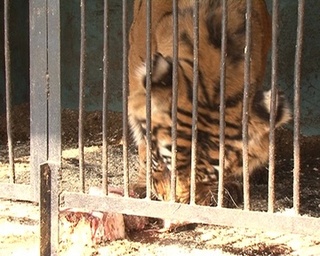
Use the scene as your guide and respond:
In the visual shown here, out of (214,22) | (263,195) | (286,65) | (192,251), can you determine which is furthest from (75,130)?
(192,251)

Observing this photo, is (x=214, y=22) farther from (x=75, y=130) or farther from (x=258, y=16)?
(x=75, y=130)

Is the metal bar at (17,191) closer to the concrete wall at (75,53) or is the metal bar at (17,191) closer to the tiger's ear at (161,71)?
the tiger's ear at (161,71)

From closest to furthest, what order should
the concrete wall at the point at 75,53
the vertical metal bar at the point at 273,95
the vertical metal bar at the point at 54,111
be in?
the vertical metal bar at the point at 273,95 → the vertical metal bar at the point at 54,111 → the concrete wall at the point at 75,53

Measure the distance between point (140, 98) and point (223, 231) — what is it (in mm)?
710

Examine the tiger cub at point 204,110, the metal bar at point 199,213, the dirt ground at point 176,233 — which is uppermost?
the tiger cub at point 204,110

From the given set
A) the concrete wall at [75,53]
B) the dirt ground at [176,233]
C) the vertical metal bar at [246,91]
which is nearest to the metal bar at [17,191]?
the dirt ground at [176,233]

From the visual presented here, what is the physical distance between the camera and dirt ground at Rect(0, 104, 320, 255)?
8.18ft

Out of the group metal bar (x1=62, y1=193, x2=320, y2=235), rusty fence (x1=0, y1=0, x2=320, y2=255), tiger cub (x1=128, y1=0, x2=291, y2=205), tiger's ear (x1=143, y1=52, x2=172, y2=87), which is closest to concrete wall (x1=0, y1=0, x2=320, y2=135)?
tiger cub (x1=128, y1=0, x2=291, y2=205)

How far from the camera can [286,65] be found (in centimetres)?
492

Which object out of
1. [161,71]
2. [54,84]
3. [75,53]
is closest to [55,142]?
[54,84]

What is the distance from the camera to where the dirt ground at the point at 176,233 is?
8.18 feet

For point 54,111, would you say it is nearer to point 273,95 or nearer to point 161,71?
point 161,71

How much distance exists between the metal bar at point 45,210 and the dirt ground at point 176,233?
5 cm

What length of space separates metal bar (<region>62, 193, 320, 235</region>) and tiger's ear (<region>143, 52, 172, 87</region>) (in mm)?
519
